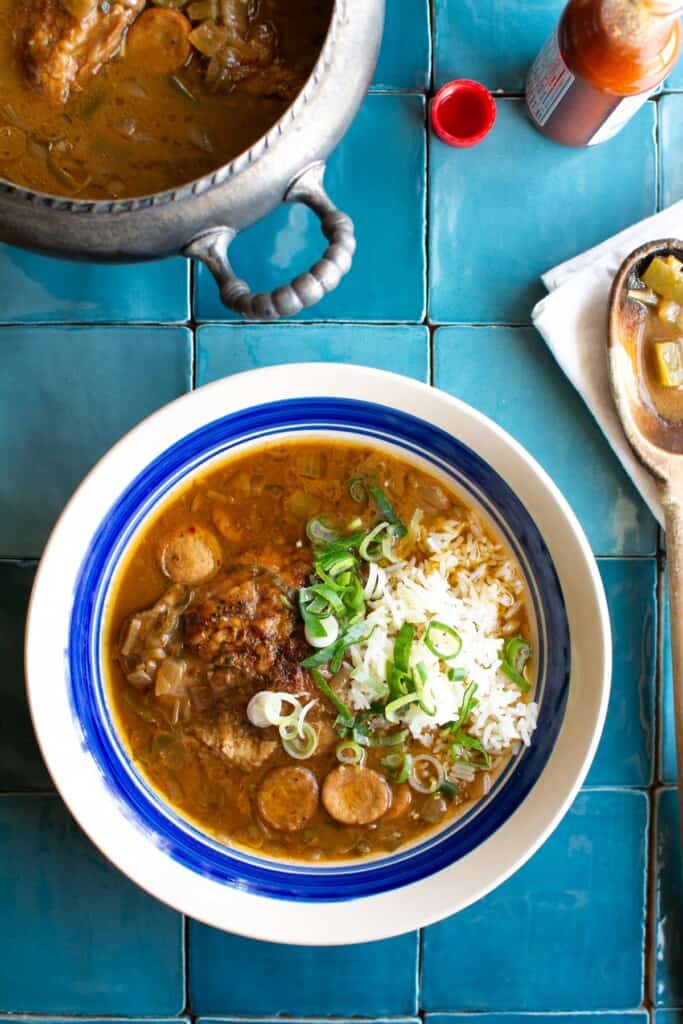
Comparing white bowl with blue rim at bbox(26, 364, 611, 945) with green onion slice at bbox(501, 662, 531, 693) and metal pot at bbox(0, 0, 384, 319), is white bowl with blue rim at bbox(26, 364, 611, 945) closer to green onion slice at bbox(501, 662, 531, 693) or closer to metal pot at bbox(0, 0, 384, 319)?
green onion slice at bbox(501, 662, 531, 693)

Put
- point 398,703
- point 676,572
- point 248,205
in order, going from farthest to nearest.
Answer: point 676,572 → point 398,703 → point 248,205

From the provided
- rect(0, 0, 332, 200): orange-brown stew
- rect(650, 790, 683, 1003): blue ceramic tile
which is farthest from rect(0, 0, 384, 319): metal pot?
rect(650, 790, 683, 1003): blue ceramic tile

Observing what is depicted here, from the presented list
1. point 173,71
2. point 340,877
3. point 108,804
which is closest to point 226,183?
point 173,71

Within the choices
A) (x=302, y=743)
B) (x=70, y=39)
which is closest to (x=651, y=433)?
(x=302, y=743)

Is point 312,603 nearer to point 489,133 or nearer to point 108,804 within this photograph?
point 108,804

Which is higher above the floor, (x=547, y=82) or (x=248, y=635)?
(x=547, y=82)

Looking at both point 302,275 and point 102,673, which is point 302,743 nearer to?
point 102,673
